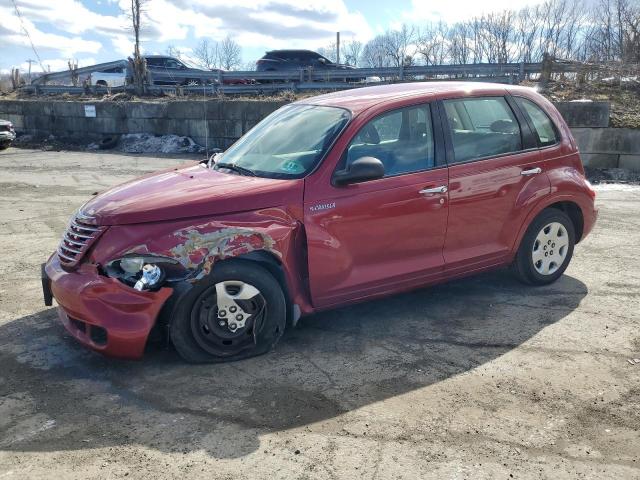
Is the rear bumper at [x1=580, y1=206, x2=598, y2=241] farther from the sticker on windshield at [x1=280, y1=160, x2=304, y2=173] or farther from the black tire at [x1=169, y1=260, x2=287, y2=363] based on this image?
the black tire at [x1=169, y1=260, x2=287, y2=363]

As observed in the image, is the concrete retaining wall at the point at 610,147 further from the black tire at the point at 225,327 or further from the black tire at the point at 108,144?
the black tire at the point at 108,144

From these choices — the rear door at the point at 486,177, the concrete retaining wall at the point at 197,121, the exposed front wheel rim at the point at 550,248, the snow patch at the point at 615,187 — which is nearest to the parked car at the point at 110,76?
the concrete retaining wall at the point at 197,121

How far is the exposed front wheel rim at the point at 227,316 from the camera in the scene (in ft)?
12.5

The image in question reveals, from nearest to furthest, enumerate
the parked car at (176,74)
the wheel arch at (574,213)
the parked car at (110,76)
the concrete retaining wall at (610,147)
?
the wheel arch at (574,213) < the concrete retaining wall at (610,147) < the parked car at (176,74) < the parked car at (110,76)

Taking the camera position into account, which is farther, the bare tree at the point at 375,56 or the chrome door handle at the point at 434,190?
the bare tree at the point at 375,56

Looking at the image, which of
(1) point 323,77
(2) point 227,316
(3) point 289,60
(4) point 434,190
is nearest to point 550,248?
(4) point 434,190

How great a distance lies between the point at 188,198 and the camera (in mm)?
3838

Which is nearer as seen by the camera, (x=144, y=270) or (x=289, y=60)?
(x=144, y=270)

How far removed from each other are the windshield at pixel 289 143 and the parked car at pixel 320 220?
16 mm

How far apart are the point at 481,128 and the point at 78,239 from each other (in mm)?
3194

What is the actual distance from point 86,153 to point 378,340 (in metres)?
15.1

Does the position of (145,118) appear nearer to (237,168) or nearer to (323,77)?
(323,77)

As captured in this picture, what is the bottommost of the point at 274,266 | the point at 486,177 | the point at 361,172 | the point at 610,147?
the point at 274,266

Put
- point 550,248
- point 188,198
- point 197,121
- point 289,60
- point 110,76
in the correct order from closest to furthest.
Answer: point 188,198, point 550,248, point 197,121, point 289,60, point 110,76
